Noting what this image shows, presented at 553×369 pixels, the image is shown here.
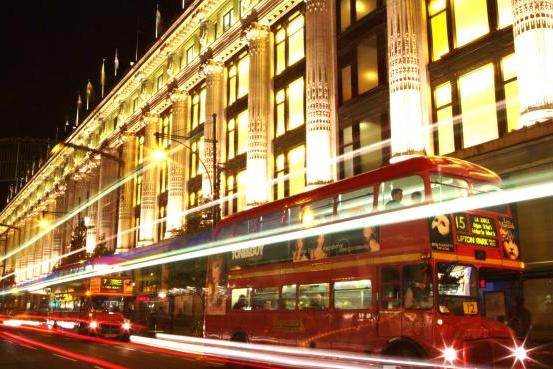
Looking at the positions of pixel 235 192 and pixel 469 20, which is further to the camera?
pixel 235 192

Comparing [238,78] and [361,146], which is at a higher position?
[238,78]

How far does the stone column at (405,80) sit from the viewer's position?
23.4 m

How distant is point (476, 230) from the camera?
12.1 metres

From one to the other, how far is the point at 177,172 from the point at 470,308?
36033mm

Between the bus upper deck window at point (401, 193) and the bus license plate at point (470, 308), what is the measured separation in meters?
2.26

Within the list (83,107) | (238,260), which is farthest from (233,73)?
(83,107)

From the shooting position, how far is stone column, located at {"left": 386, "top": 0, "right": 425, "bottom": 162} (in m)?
23.4

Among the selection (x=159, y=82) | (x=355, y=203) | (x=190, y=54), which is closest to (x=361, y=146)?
(x=355, y=203)

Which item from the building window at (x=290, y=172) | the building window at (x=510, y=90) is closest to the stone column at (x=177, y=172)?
the building window at (x=290, y=172)

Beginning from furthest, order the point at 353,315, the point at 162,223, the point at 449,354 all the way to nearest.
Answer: the point at 162,223 < the point at 353,315 < the point at 449,354

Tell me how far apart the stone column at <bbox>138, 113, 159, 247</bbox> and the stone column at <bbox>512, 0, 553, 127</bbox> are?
118 feet

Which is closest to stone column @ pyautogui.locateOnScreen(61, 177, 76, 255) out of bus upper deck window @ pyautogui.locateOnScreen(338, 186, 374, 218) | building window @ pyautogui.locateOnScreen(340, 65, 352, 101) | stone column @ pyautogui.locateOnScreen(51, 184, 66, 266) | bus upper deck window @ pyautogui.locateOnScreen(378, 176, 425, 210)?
stone column @ pyautogui.locateOnScreen(51, 184, 66, 266)

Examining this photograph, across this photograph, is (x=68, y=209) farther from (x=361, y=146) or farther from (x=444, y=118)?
(x=444, y=118)

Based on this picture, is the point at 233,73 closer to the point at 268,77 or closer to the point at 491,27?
the point at 268,77
